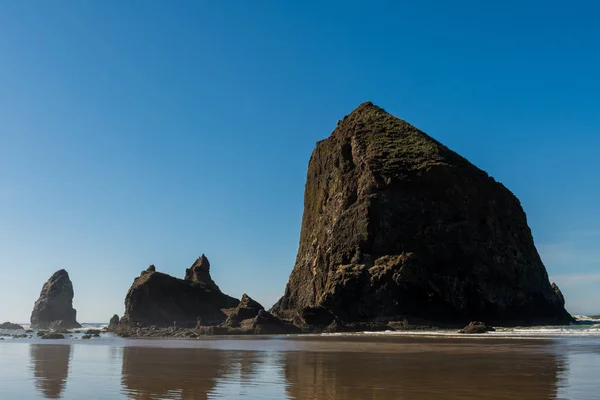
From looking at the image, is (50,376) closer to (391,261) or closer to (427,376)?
(427,376)

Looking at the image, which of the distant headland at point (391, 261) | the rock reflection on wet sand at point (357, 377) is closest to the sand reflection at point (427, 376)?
the rock reflection on wet sand at point (357, 377)

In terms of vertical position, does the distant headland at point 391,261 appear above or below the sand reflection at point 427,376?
above

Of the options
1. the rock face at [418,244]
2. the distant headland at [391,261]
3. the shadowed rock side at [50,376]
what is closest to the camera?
the shadowed rock side at [50,376]

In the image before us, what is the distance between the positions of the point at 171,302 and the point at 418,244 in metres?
39.9

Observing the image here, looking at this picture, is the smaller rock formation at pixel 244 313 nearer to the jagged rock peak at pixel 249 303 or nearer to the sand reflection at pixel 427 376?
the jagged rock peak at pixel 249 303

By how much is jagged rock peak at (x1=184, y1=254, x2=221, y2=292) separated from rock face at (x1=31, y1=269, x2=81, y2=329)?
174 feet

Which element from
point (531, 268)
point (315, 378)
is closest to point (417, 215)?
point (531, 268)

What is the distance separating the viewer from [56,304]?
138 meters

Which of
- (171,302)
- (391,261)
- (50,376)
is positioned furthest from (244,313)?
(50,376)

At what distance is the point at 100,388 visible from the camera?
13.9 m

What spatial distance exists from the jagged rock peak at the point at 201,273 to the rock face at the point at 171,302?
1031 millimetres

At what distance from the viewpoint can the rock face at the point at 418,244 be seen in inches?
2554

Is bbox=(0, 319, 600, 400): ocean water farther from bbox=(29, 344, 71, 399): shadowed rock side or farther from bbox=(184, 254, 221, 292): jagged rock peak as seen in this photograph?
bbox=(184, 254, 221, 292): jagged rock peak

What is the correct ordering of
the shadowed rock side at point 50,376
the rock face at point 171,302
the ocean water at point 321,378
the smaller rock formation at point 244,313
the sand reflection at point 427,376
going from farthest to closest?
the rock face at point 171,302 < the smaller rock formation at point 244,313 < the shadowed rock side at point 50,376 < the ocean water at point 321,378 < the sand reflection at point 427,376
